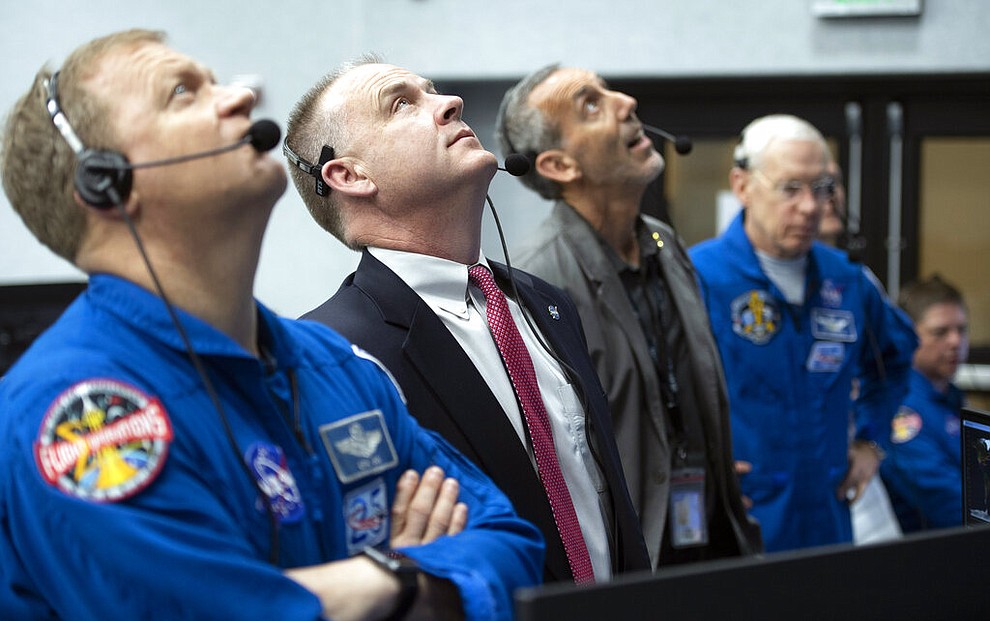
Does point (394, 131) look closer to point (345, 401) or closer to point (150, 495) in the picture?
point (345, 401)

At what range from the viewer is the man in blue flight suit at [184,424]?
102cm

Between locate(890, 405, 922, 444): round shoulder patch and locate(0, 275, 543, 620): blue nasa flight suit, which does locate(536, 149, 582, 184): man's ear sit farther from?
locate(890, 405, 922, 444): round shoulder patch

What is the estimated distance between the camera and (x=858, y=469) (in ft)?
11.1

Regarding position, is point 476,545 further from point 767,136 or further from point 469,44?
point 469,44

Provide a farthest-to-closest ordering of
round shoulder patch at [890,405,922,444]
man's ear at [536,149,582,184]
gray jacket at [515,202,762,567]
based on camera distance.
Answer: round shoulder patch at [890,405,922,444] < man's ear at [536,149,582,184] < gray jacket at [515,202,762,567]

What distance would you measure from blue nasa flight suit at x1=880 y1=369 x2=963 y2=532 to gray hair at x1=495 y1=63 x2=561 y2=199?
161cm

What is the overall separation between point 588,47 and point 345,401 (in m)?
3.83

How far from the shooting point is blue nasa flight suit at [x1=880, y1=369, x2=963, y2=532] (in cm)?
371

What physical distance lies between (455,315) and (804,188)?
1.78m

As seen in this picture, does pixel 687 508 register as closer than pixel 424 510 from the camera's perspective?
No

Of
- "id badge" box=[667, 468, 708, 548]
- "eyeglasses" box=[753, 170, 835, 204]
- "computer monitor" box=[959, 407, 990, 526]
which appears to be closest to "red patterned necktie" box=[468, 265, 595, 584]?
"computer monitor" box=[959, 407, 990, 526]

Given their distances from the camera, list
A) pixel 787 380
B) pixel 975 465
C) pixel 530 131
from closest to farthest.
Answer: pixel 975 465, pixel 530 131, pixel 787 380

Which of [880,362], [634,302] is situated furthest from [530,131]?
[880,362]

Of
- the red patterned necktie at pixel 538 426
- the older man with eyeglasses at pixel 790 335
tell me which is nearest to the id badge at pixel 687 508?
the older man with eyeglasses at pixel 790 335
